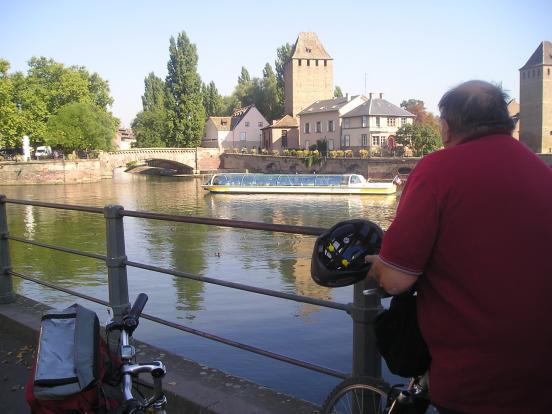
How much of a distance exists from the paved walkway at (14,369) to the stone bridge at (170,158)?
63.6 m

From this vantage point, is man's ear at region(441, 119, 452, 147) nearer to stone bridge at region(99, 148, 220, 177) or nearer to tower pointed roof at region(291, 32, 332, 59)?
stone bridge at region(99, 148, 220, 177)

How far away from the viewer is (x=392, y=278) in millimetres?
1657

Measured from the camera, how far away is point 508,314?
1535 mm

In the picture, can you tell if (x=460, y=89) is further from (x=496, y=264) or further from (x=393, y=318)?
(x=393, y=318)

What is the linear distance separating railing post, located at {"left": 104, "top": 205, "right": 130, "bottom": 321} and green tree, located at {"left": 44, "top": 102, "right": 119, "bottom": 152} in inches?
2341

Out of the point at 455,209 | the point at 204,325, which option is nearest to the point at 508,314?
the point at 455,209

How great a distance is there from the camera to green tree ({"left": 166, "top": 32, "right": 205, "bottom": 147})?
7019 cm

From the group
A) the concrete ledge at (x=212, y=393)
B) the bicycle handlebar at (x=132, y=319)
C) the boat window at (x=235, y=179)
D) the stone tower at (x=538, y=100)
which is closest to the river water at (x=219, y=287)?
the concrete ledge at (x=212, y=393)

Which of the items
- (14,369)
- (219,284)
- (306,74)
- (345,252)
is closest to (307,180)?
(306,74)

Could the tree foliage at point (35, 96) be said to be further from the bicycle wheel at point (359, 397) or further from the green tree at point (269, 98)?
the bicycle wheel at point (359, 397)

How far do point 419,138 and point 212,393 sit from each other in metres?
56.9

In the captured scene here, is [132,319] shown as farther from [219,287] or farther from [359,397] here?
[219,287]

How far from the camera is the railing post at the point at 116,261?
3617 mm

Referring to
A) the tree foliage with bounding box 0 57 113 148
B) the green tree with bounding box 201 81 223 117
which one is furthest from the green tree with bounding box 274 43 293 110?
the tree foliage with bounding box 0 57 113 148
